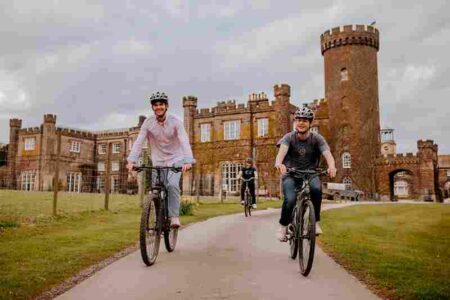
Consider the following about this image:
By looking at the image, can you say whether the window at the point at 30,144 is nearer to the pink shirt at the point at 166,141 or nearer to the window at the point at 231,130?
the window at the point at 231,130

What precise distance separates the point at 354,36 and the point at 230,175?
60.8 ft

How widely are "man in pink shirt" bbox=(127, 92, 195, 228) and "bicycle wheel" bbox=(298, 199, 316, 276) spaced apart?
5.95ft

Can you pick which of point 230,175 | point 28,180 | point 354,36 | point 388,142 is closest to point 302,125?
point 230,175

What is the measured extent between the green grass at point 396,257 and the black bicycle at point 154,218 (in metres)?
2.60

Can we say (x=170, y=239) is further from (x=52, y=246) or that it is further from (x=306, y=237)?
(x=306, y=237)

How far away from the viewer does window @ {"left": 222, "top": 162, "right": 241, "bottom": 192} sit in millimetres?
45938

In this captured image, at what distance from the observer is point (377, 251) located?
26.7 feet

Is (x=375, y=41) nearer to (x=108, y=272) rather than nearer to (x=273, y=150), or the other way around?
(x=273, y=150)

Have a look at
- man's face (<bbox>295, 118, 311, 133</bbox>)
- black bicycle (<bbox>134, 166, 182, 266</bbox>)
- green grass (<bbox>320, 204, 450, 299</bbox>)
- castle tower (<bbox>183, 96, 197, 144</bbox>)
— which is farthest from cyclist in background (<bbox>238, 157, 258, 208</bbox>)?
castle tower (<bbox>183, 96, 197, 144</bbox>)

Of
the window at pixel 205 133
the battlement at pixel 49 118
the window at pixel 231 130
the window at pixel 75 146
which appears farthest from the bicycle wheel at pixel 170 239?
the window at pixel 75 146

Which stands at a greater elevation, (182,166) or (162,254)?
(182,166)

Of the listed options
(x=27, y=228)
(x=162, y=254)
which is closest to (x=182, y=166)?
(x=162, y=254)

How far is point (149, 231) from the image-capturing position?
21.8ft

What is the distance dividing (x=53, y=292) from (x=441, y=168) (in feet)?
259
